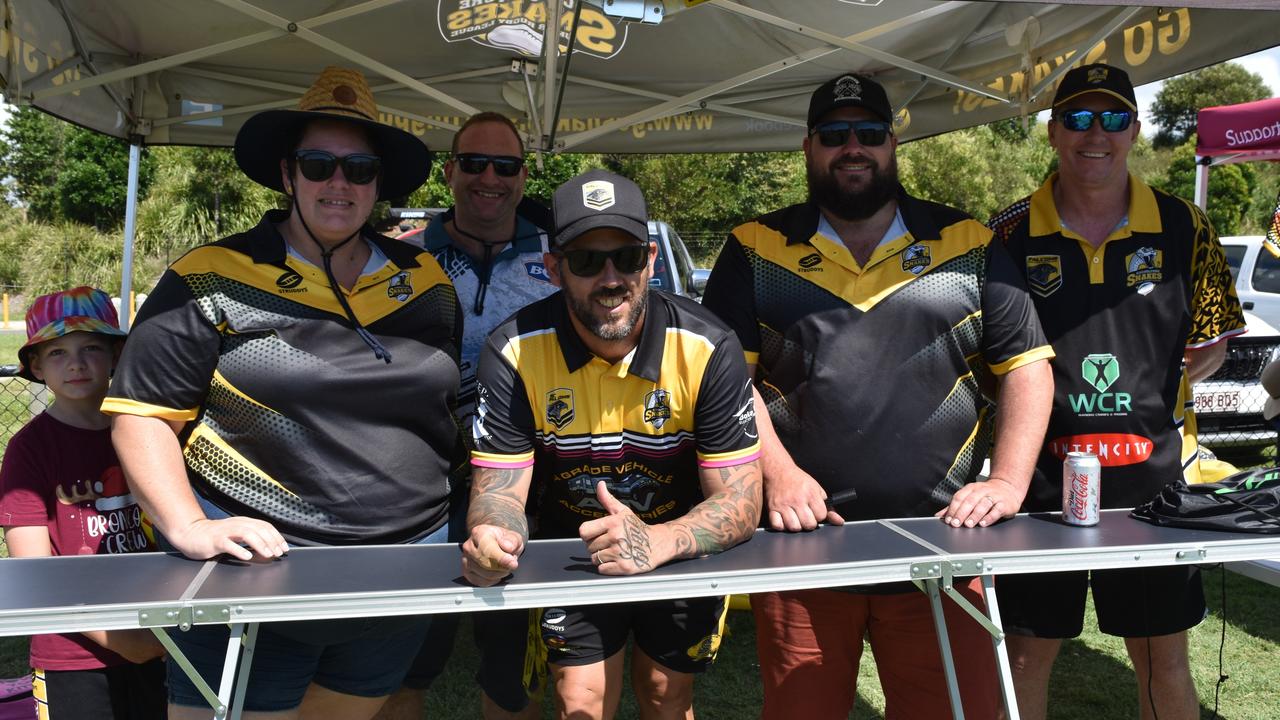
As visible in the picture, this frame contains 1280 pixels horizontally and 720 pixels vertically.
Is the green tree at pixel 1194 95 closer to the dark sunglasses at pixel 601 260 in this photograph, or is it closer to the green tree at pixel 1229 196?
the green tree at pixel 1229 196

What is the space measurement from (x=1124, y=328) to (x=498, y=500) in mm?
1987

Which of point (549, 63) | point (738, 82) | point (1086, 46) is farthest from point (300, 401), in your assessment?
point (1086, 46)

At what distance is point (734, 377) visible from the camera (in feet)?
8.38

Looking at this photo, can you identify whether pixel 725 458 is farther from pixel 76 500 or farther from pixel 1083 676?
pixel 1083 676

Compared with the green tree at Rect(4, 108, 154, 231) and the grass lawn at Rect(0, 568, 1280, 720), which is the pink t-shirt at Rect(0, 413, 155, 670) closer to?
the grass lawn at Rect(0, 568, 1280, 720)

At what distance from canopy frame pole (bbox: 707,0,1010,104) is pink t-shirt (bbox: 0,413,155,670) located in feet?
10.0

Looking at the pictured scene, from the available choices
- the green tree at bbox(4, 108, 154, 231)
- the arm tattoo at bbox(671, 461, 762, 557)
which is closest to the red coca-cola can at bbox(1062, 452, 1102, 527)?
the arm tattoo at bbox(671, 461, 762, 557)

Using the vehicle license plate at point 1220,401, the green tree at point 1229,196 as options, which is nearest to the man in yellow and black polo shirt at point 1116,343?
the vehicle license plate at point 1220,401

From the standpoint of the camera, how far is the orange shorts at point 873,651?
2.71 metres

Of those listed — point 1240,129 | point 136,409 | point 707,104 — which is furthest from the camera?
point 1240,129

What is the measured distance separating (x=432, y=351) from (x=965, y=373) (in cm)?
153

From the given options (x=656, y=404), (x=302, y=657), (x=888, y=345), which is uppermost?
(x=888, y=345)

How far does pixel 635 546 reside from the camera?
224 centimetres

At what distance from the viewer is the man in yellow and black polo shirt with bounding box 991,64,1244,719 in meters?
2.97
